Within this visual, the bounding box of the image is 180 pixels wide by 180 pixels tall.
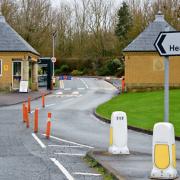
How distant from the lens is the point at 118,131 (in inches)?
542

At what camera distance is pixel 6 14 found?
266 feet

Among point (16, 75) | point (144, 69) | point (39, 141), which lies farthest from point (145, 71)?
point (39, 141)

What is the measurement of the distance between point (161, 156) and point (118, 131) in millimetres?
3738

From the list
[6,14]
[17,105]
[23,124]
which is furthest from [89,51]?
[23,124]

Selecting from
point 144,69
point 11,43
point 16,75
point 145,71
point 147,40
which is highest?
point 147,40

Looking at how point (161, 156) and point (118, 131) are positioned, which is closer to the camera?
point (161, 156)

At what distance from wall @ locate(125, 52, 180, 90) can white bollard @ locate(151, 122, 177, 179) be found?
37.9 metres

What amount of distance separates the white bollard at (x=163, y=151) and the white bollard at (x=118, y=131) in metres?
3.53

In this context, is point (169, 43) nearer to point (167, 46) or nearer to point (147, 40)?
point (167, 46)

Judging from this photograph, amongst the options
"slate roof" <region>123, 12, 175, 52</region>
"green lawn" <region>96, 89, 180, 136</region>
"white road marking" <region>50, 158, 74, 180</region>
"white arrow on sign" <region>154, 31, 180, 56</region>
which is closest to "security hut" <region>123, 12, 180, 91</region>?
"slate roof" <region>123, 12, 175, 52</region>

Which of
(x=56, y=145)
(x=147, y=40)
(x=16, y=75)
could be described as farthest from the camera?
(x=16, y=75)

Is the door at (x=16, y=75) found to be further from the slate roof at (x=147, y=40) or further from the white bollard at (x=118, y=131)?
the white bollard at (x=118, y=131)

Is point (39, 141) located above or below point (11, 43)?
below

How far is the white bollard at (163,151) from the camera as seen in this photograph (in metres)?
9.95
